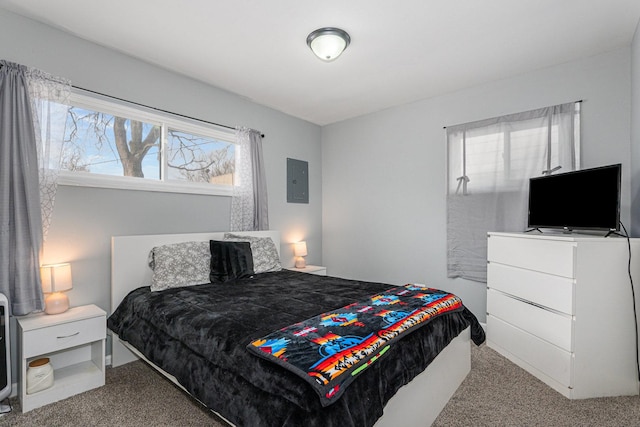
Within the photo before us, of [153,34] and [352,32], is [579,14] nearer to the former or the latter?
[352,32]

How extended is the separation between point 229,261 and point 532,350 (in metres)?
2.61

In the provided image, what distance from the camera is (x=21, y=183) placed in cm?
220

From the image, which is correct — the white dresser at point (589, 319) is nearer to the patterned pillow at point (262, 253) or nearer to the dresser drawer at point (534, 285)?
the dresser drawer at point (534, 285)

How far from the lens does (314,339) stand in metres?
1.45

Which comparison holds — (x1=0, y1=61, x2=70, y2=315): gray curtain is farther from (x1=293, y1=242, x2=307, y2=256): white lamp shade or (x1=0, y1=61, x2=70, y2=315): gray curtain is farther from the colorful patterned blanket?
(x1=293, y1=242, x2=307, y2=256): white lamp shade

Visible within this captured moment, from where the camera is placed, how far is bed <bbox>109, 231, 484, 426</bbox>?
1.25m

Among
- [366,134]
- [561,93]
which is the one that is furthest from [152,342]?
[561,93]

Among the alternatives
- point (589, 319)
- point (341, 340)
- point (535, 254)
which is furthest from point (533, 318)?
point (341, 340)

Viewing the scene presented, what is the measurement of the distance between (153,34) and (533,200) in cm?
347

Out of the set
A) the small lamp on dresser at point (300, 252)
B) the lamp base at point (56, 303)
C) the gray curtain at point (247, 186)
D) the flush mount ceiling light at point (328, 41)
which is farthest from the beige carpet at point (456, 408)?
the flush mount ceiling light at point (328, 41)

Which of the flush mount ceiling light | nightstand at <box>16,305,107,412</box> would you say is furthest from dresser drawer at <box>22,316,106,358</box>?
the flush mount ceiling light

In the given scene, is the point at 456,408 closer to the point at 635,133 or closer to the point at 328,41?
the point at 635,133

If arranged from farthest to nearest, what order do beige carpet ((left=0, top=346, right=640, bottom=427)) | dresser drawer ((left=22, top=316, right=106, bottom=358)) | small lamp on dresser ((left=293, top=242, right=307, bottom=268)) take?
1. small lamp on dresser ((left=293, top=242, right=307, bottom=268))
2. dresser drawer ((left=22, top=316, right=106, bottom=358))
3. beige carpet ((left=0, top=346, right=640, bottom=427))

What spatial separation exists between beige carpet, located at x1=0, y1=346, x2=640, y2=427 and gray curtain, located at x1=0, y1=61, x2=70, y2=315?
709mm
